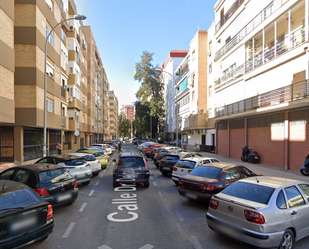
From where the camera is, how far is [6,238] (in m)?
3.68

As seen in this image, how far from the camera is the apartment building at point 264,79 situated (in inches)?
555

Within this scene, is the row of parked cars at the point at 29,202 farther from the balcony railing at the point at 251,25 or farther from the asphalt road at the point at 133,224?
the balcony railing at the point at 251,25

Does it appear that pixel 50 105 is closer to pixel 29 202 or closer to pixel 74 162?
pixel 74 162

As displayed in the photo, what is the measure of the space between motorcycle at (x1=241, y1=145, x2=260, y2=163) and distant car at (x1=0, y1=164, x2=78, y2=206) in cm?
1561

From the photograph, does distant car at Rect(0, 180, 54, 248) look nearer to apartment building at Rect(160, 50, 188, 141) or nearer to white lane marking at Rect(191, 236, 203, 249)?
white lane marking at Rect(191, 236, 203, 249)

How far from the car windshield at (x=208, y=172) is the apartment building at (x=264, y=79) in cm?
832

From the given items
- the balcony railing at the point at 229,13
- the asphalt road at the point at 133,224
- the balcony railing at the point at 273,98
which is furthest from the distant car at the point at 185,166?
the balcony railing at the point at 229,13

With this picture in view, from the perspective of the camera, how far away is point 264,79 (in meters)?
17.7

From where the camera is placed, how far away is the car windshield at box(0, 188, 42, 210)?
403 cm

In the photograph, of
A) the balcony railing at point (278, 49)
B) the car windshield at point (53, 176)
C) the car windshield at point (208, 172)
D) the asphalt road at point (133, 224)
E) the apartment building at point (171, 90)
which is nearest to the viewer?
the asphalt road at point (133, 224)

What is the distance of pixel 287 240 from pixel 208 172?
3.48 meters

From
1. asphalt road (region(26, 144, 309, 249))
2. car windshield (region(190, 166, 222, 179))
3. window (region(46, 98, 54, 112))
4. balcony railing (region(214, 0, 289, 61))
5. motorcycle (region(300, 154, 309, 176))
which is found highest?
balcony railing (region(214, 0, 289, 61))

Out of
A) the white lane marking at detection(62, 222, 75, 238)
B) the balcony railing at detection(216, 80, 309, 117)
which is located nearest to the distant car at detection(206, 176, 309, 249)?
the white lane marking at detection(62, 222, 75, 238)

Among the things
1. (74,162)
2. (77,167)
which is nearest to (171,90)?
(74,162)
